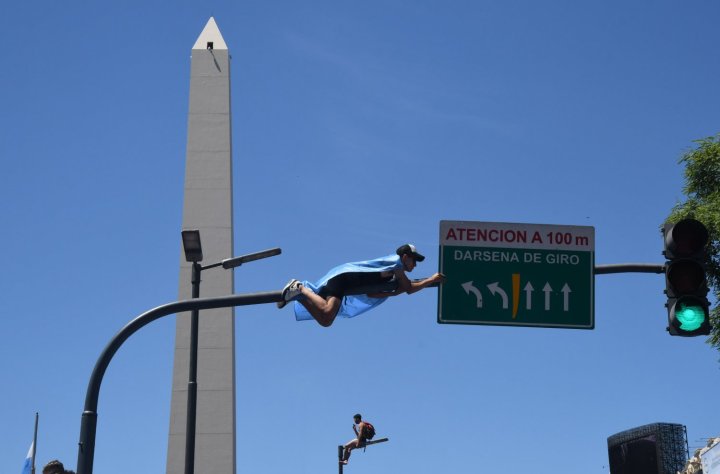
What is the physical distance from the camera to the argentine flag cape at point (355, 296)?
519 inches

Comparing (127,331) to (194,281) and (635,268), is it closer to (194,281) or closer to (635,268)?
(635,268)

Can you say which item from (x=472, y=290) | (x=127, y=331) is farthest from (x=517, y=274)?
(x=127, y=331)

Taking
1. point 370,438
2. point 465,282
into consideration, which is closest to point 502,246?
point 465,282

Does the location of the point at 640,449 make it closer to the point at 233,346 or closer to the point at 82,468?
→ the point at 233,346

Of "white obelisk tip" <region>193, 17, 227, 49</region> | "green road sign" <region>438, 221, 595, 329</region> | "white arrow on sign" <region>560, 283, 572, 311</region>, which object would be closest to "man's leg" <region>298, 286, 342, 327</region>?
"green road sign" <region>438, 221, 595, 329</region>

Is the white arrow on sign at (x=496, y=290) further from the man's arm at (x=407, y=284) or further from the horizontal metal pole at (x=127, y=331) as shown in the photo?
the horizontal metal pole at (x=127, y=331)

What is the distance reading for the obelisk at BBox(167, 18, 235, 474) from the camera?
3081cm

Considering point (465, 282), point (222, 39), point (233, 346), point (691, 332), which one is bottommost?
point (691, 332)

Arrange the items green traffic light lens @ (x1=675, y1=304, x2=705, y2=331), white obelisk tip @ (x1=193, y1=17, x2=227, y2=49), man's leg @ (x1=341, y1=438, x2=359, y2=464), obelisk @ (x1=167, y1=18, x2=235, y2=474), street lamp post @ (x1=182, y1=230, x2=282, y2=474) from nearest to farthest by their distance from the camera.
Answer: green traffic light lens @ (x1=675, y1=304, x2=705, y2=331) < street lamp post @ (x1=182, y1=230, x2=282, y2=474) < man's leg @ (x1=341, y1=438, x2=359, y2=464) < obelisk @ (x1=167, y1=18, x2=235, y2=474) < white obelisk tip @ (x1=193, y1=17, x2=227, y2=49)

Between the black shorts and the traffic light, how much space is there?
301cm

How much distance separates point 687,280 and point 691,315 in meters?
0.36

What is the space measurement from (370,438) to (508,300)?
42.2 feet

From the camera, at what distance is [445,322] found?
549 inches

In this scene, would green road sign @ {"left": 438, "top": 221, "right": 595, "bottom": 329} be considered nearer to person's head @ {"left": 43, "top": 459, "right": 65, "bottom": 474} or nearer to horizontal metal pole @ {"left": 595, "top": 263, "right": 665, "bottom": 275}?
horizontal metal pole @ {"left": 595, "top": 263, "right": 665, "bottom": 275}
